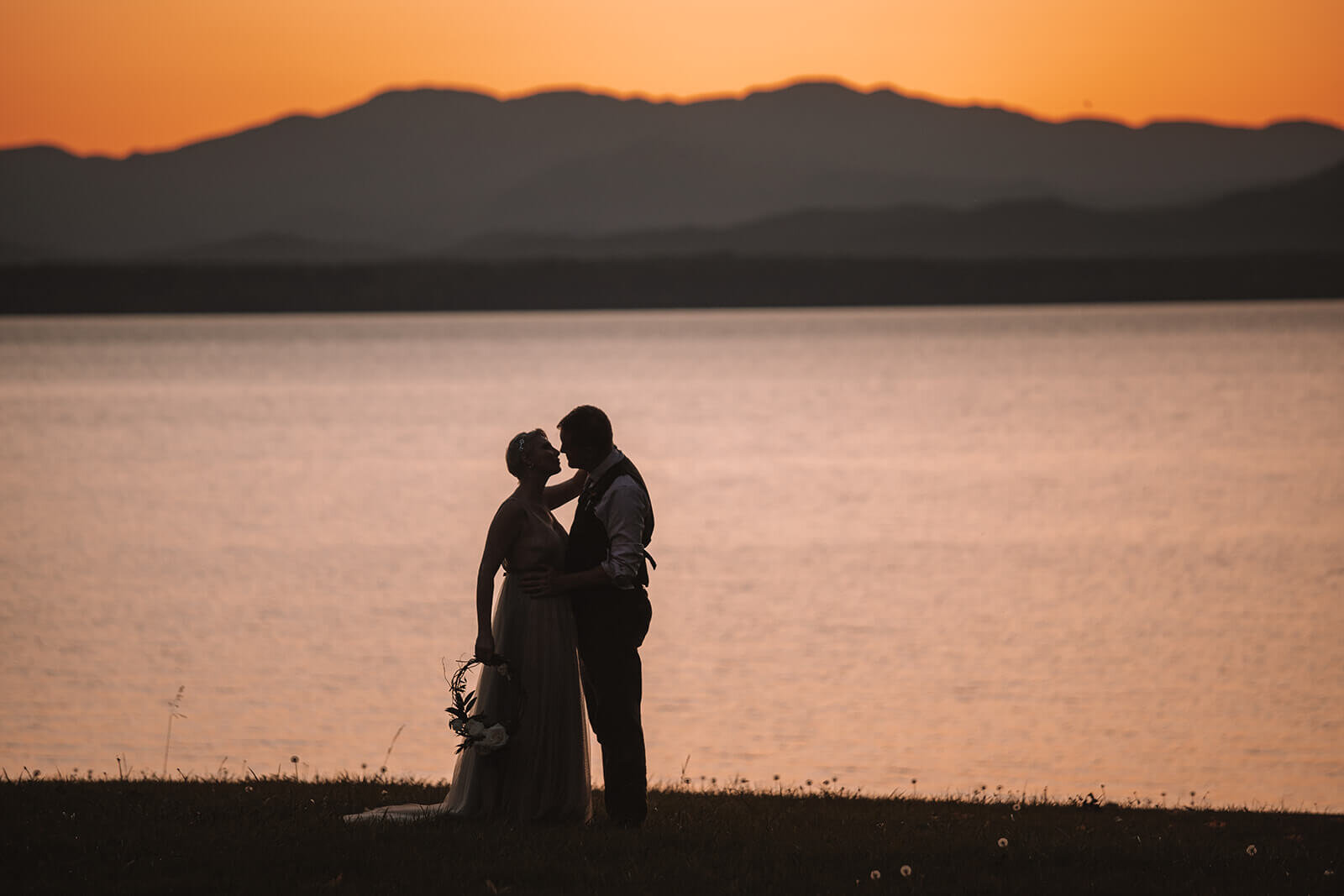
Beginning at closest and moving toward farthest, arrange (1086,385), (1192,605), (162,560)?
(1192,605)
(162,560)
(1086,385)

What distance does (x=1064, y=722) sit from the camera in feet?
59.3

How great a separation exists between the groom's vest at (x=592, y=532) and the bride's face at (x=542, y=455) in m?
0.24

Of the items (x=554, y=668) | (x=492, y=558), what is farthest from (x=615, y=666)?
(x=492, y=558)

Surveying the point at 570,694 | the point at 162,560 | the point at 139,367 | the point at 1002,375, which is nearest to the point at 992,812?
the point at 570,694

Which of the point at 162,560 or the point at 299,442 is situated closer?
the point at 162,560

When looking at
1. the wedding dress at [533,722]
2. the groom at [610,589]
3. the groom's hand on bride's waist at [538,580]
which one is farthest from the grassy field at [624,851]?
the groom's hand on bride's waist at [538,580]

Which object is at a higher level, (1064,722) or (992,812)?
(992,812)

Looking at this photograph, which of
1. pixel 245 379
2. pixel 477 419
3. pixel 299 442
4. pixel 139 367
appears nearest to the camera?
pixel 299 442

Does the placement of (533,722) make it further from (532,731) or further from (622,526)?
(622,526)

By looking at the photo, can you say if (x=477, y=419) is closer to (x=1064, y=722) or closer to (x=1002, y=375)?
(x=1002, y=375)

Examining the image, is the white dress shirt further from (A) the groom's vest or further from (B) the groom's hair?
(B) the groom's hair

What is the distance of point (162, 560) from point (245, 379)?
9067 centimetres

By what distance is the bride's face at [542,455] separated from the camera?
28.8 feet

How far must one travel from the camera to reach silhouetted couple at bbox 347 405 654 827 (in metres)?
8.77
